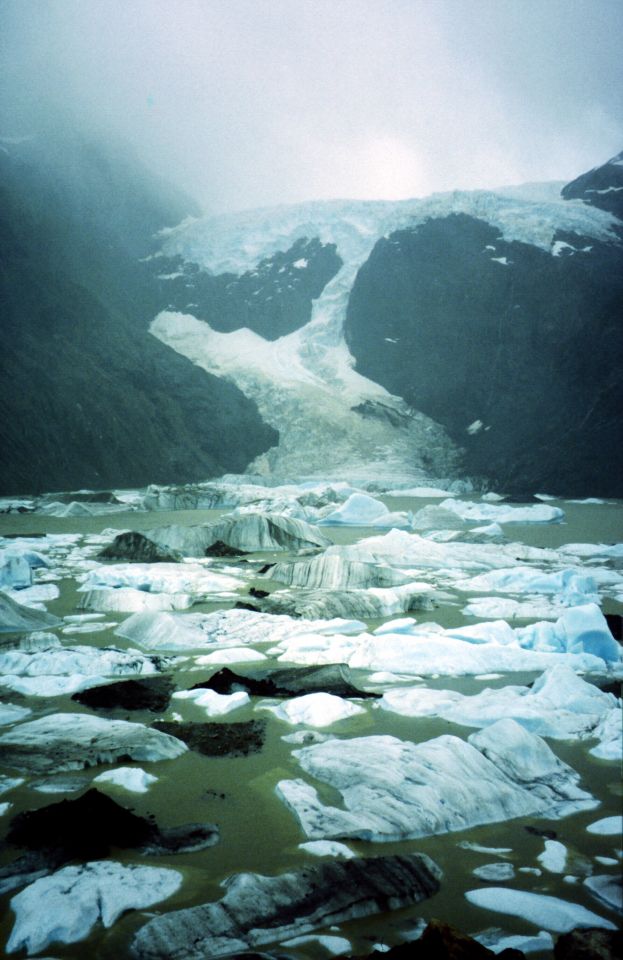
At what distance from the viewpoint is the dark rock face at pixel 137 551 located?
9133 millimetres

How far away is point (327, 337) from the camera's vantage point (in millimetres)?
54406

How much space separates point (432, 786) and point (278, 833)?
56cm

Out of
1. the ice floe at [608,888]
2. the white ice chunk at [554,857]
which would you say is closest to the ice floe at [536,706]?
the white ice chunk at [554,857]

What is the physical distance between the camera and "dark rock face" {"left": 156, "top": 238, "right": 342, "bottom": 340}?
55781 mm

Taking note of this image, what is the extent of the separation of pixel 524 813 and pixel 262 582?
5.44 m

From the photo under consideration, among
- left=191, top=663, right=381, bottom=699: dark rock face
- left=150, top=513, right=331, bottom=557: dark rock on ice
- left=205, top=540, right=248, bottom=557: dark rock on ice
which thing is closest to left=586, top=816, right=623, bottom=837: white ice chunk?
left=191, top=663, right=381, bottom=699: dark rock face

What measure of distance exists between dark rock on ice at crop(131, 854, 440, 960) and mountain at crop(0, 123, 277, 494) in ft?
86.2

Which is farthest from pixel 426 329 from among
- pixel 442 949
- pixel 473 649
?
pixel 442 949

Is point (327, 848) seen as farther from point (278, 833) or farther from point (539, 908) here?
point (539, 908)

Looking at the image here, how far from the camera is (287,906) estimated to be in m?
1.64

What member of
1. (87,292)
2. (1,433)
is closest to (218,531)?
(1,433)

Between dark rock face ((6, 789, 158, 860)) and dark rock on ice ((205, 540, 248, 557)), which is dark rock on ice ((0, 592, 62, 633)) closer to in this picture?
dark rock face ((6, 789, 158, 860))

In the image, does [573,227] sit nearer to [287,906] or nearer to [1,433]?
[1,433]

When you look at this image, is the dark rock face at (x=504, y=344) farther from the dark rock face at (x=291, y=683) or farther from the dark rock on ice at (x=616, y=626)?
the dark rock face at (x=291, y=683)
